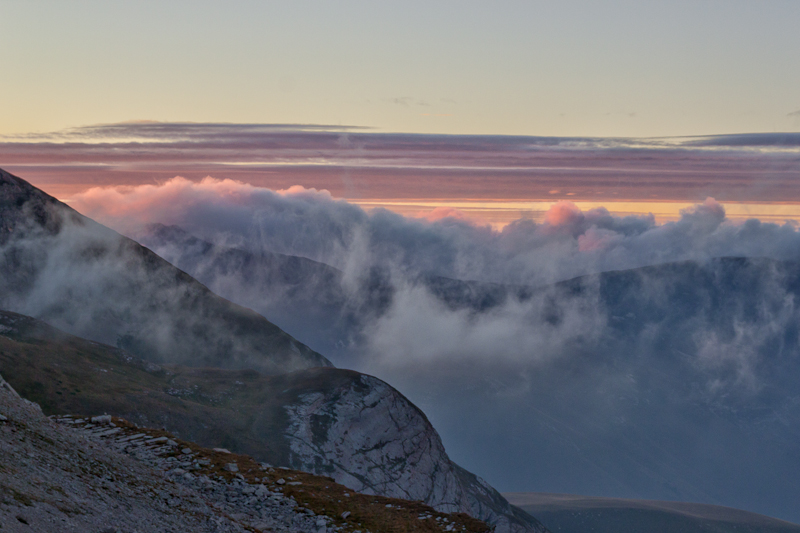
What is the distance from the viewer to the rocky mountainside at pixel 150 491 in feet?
101

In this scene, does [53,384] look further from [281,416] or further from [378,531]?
[378,531]

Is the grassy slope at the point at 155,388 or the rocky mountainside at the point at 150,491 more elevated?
the rocky mountainside at the point at 150,491

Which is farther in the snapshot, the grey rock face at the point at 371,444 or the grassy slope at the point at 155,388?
the grey rock face at the point at 371,444

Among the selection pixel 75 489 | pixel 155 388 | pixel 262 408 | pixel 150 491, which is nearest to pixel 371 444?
pixel 262 408

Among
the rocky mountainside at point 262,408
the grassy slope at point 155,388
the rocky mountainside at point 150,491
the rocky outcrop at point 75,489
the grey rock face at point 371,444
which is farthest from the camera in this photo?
the grey rock face at point 371,444

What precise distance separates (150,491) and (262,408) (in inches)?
4356

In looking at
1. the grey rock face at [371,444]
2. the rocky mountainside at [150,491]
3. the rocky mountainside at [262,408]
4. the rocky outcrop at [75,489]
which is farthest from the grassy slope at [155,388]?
the rocky outcrop at [75,489]

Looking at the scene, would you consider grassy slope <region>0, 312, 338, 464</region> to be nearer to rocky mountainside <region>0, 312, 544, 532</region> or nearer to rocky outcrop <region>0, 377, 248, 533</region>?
rocky mountainside <region>0, 312, 544, 532</region>

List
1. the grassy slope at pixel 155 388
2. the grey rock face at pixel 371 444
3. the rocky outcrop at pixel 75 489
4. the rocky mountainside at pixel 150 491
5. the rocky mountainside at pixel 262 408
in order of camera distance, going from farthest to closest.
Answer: the grey rock face at pixel 371 444 < the rocky mountainside at pixel 262 408 < the grassy slope at pixel 155 388 < the rocky mountainside at pixel 150 491 < the rocky outcrop at pixel 75 489

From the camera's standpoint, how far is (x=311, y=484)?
2559 inches

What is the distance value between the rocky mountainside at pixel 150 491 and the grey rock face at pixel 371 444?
62.6 metres

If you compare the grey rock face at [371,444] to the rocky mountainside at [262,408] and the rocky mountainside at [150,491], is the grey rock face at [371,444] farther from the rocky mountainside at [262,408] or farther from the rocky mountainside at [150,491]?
the rocky mountainside at [150,491]

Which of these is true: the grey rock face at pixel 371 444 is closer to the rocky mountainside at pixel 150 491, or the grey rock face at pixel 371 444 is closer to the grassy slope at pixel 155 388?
the grassy slope at pixel 155 388

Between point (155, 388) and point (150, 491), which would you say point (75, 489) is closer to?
point (150, 491)
